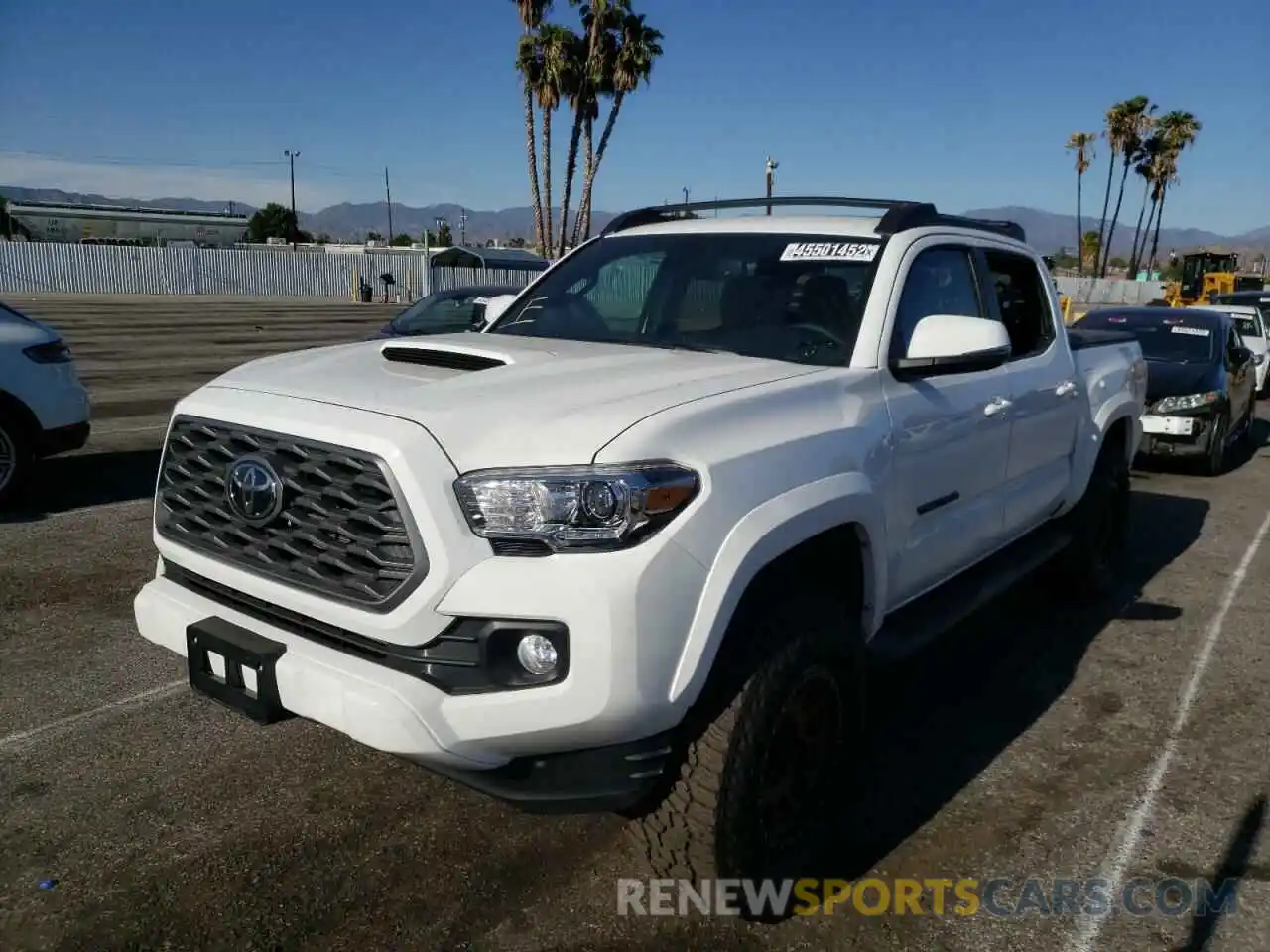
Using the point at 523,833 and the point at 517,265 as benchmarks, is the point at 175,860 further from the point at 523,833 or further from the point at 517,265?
the point at 517,265

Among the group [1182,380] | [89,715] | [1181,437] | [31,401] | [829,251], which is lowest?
[89,715]

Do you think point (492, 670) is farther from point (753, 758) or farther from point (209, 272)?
point (209, 272)

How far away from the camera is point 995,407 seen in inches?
161

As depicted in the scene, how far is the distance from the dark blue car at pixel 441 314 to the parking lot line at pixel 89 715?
20.2ft

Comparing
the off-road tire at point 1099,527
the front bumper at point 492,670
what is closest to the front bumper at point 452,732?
the front bumper at point 492,670

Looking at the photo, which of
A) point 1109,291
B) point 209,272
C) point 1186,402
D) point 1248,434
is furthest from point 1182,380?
point 1109,291

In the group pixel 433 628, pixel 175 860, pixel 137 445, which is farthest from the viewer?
pixel 137 445

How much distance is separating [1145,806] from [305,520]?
A: 301 centimetres

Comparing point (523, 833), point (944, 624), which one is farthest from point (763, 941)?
point (944, 624)

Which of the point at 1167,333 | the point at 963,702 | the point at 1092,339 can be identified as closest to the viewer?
the point at 963,702

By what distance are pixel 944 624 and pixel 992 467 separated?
744mm

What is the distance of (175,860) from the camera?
312cm

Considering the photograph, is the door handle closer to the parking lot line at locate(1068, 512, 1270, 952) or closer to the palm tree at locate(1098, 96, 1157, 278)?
the parking lot line at locate(1068, 512, 1270, 952)

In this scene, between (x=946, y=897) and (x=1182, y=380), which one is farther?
(x=1182, y=380)
